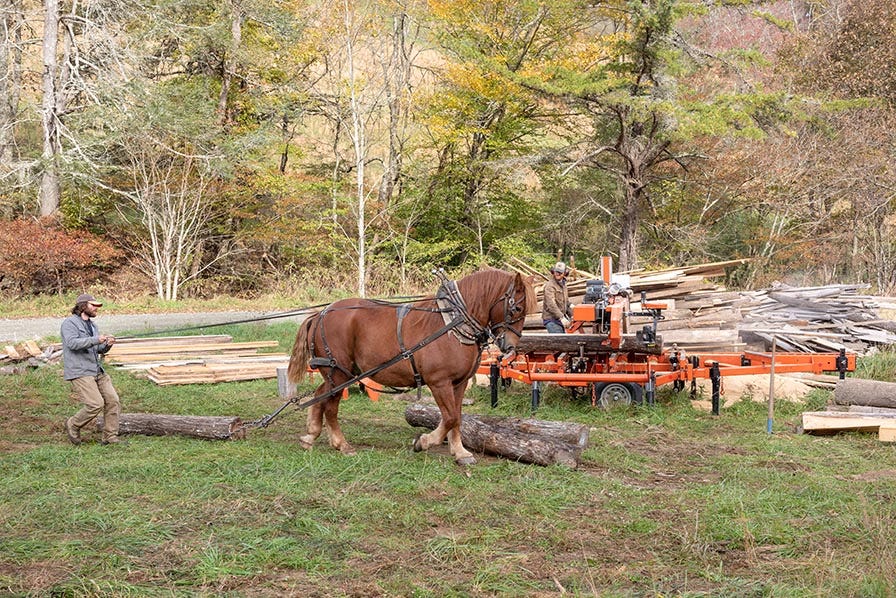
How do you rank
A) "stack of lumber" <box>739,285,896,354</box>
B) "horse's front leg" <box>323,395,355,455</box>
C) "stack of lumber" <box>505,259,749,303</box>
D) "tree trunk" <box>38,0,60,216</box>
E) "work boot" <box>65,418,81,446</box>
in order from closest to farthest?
"horse's front leg" <box>323,395,355,455</box> → "work boot" <box>65,418,81,446</box> → "stack of lumber" <box>739,285,896,354</box> → "stack of lumber" <box>505,259,749,303</box> → "tree trunk" <box>38,0,60,216</box>

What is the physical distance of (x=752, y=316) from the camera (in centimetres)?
1488

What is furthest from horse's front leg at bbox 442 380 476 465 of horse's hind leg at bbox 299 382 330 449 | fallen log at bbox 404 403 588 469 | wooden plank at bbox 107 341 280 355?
wooden plank at bbox 107 341 280 355

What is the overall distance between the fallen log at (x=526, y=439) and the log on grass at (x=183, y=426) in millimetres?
2524

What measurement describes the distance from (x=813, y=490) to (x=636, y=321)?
5.73 m

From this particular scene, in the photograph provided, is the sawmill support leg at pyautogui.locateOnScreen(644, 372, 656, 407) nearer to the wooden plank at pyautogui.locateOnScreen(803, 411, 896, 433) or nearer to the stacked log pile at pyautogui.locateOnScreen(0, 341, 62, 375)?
the wooden plank at pyautogui.locateOnScreen(803, 411, 896, 433)

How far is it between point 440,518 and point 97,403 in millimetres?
4322

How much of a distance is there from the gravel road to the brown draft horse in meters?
8.98

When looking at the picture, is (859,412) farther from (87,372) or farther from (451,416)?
(87,372)

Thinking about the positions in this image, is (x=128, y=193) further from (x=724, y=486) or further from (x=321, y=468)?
(x=724, y=486)

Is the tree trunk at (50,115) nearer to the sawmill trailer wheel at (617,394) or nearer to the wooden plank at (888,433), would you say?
the sawmill trailer wheel at (617,394)

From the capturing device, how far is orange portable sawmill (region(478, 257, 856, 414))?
10422 mm

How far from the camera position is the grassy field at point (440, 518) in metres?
4.85

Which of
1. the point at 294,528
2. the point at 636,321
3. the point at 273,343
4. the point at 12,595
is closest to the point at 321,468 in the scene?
the point at 294,528

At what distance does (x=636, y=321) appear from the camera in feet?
40.5
